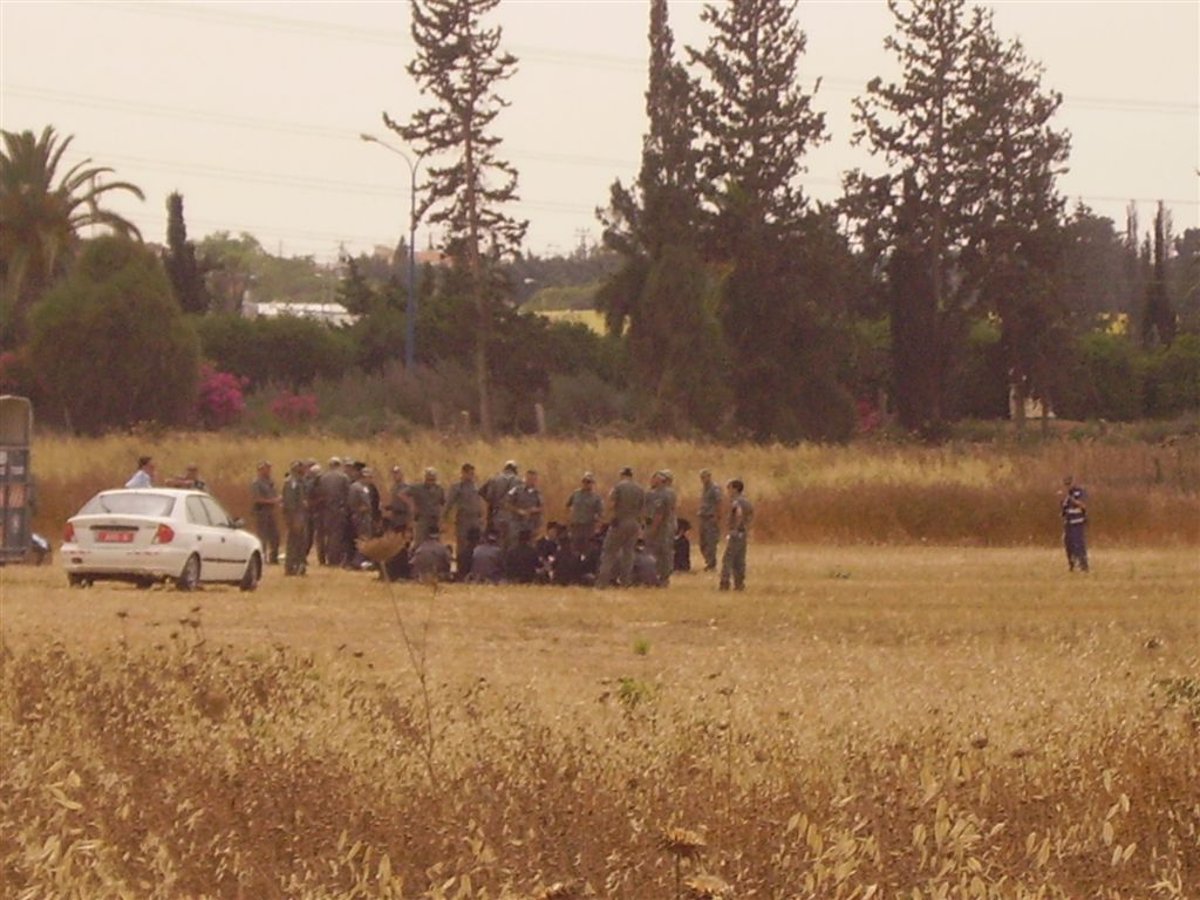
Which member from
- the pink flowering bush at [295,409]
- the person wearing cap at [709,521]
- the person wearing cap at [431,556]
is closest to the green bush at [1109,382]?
the pink flowering bush at [295,409]

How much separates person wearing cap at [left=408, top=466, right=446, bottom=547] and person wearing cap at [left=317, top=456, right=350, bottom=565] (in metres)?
2.81

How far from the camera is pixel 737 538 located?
108ft

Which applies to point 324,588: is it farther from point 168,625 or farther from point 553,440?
point 553,440

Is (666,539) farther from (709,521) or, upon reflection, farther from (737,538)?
(709,521)

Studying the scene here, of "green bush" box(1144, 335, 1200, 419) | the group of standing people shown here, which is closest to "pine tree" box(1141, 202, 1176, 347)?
"green bush" box(1144, 335, 1200, 419)

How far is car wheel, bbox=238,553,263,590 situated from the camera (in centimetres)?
3322

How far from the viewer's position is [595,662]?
21484 millimetres

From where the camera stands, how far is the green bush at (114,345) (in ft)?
235

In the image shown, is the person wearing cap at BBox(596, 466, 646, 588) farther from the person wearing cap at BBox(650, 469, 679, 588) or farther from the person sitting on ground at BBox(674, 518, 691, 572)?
the person sitting on ground at BBox(674, 518, 691, 572)

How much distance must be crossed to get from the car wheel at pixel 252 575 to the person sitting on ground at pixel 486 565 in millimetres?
2825

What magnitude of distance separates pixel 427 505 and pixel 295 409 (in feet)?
154

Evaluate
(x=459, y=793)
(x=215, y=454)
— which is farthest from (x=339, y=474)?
(x=459, y=793)

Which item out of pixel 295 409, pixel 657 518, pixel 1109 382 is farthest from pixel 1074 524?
pixel 1109 382

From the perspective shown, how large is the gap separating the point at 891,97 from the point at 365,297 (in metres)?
27.9
